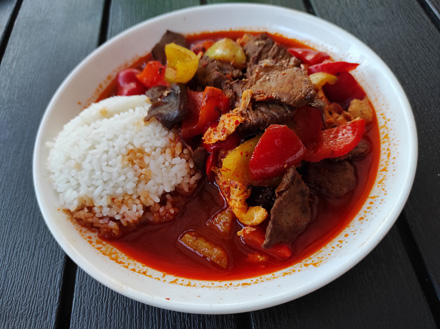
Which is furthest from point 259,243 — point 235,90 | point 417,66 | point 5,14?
point 5,14

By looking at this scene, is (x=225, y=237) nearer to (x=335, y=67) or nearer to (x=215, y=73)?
(x=215, y=73)

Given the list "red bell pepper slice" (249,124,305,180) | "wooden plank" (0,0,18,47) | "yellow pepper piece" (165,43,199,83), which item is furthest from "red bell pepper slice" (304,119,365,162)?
"wooden plank" (0,0,18,47)

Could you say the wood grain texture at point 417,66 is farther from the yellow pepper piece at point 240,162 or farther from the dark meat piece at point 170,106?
the dark meat piece at point 170,106

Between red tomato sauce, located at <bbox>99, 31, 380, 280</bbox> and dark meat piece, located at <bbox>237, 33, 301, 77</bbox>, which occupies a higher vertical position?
dark meat piece, located at <bbox>237, 33, 301, 77</bbox>

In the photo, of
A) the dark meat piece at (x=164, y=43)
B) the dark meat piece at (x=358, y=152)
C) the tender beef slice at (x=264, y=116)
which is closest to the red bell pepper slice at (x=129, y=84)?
the dark meat piece at (x=164, y=43)

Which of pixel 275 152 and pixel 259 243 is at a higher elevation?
pixel 275 152

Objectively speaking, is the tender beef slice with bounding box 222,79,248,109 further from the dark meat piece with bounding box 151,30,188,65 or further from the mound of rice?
the dark meat piece with bounding box 151,30,188,65

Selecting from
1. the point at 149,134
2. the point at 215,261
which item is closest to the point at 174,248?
the point at 215,261
